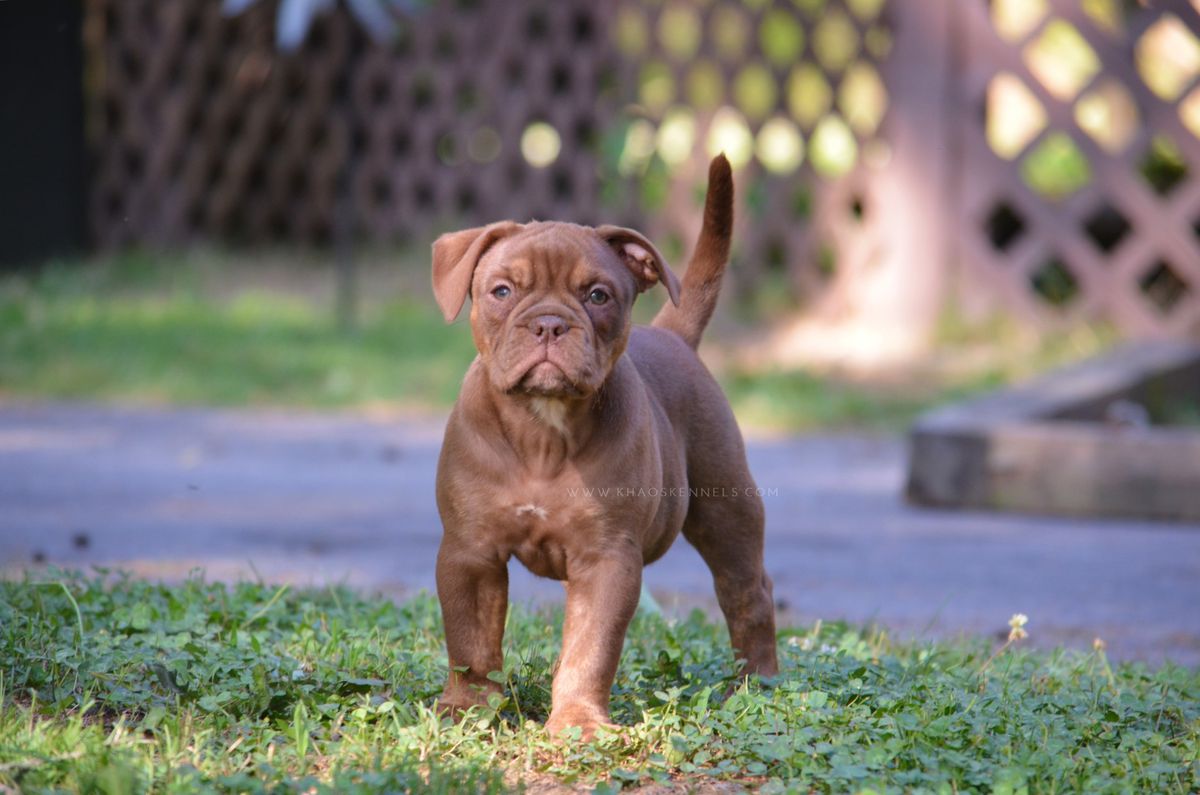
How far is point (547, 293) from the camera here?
3.11 m

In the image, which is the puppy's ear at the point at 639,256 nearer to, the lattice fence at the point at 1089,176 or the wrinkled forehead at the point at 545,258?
the wrinkled forehead at the point at 545,258

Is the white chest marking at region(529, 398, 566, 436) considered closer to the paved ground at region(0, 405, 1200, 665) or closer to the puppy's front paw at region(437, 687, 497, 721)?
the puppy's front paw at region(437, 687, 497, 721)

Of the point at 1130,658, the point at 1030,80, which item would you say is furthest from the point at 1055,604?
the point at 1030,80

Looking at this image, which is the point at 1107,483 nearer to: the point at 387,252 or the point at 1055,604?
the point at 1055,604

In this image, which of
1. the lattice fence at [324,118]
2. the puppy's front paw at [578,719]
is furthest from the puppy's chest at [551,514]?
the lattice fence at [324,118]

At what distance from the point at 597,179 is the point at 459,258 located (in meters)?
7.31

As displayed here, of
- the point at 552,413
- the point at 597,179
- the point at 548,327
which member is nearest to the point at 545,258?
the point at 548,327

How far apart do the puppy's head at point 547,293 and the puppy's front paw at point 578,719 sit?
610 mm

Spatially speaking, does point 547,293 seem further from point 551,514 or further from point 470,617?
point 470,617

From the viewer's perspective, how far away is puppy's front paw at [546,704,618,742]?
9.94 feet

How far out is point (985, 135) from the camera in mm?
8891

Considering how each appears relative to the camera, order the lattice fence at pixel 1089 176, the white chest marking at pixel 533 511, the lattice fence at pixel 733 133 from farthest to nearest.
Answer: the lattice fence at pixel 733 133 < the lattice fence at pixel 1089 176 < the white chest marking at pixel 533 511

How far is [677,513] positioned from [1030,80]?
6.03 m

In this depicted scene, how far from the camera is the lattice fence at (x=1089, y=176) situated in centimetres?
852
